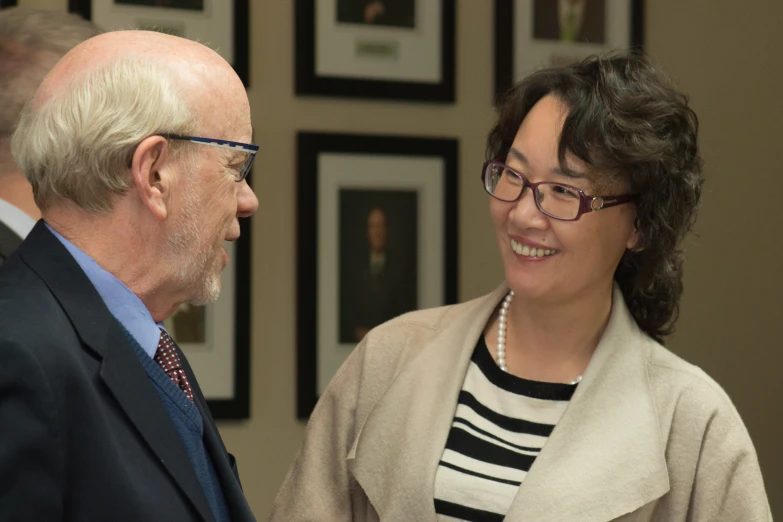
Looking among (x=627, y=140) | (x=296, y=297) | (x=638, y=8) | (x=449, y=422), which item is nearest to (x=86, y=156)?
(x=449, y=422)

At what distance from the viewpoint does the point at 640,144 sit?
2041 mm

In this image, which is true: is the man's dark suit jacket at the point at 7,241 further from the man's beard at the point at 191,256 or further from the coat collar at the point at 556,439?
the coat collar at the point at 556,439

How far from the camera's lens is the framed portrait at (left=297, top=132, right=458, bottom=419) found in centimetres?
326

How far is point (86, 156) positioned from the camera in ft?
4.98

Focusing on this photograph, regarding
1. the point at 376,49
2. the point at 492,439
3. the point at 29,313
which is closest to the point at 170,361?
the point at 29,313

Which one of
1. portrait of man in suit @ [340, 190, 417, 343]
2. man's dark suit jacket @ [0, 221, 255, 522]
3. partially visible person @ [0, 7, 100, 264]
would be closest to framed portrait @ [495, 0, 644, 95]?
portrait of man in suit @ [340, 190, 417, 343]

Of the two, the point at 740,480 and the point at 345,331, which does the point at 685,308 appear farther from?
the point at 740,480

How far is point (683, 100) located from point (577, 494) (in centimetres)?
85

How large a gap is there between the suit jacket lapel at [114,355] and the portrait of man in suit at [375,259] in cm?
183

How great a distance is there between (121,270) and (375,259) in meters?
1.86

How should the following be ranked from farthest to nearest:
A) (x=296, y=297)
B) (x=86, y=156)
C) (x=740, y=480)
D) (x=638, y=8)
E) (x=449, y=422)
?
1. (x=638, y=8)
2. (x=296, y=297)
3. (x=449, y=422)
4. (x=740, y=480)
5. (x=86, y=156)

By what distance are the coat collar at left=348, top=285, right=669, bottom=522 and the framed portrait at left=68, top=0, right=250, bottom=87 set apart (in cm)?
134

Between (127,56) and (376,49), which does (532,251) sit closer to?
(127,56)

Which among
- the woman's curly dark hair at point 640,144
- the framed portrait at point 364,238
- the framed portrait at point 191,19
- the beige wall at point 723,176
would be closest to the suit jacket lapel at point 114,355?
the woman's curly dark hair at point 640,144
